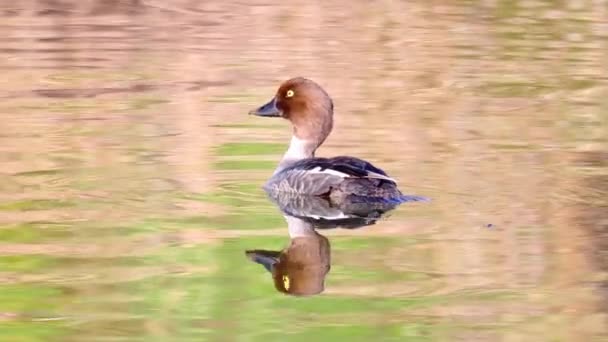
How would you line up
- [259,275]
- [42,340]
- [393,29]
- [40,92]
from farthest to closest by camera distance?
[393,29] → [40,92] → [259,275] → [42,340]

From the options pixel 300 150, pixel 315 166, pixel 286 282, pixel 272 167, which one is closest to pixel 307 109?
pixel 300 150

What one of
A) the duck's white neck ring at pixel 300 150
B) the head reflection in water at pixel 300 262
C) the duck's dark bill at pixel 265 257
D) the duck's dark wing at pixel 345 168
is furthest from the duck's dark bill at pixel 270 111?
the duck's dark bill at pixel 265 257

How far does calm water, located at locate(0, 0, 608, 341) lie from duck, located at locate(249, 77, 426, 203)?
8.6 inches

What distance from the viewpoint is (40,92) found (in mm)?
14555

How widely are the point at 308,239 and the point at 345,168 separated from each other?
0.79 m

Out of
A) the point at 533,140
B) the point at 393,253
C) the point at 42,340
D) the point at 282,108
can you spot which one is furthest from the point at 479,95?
the point at 42,340

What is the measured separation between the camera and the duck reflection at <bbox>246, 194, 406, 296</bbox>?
7.86m

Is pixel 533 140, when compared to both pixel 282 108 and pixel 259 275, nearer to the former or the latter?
pixel 282 108

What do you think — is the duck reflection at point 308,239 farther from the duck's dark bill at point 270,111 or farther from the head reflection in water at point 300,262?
the duck's dark bill at point 270,111

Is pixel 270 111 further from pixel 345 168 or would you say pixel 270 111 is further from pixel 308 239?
pixel 308 239

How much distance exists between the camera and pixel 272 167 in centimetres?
1104

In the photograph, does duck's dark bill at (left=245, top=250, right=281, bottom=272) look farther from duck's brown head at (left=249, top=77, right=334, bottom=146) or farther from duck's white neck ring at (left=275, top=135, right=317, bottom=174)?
duck's brown head at (left=249, top=77, right=334, bottom=146)

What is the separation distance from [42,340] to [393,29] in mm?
13346

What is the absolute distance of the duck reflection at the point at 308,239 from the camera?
7862 mm
